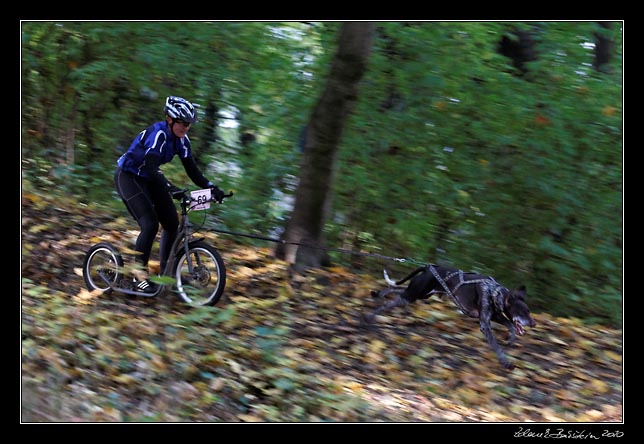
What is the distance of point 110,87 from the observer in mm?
11789

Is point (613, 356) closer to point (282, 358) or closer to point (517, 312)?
point (517, 312)

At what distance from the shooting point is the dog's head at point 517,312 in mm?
7742

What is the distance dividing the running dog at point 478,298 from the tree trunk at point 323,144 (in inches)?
69.0

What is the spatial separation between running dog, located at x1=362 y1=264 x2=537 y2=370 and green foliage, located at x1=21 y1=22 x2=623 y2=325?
2.29m

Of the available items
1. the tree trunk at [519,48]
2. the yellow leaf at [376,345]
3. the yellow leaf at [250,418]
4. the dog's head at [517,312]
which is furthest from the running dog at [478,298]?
the tree trunk at [519,48]

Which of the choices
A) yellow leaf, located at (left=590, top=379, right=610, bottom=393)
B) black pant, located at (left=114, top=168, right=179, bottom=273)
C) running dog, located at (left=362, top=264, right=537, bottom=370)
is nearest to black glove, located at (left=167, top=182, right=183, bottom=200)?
black pant, located at (left=114, top=168, right=179, bottom=273)

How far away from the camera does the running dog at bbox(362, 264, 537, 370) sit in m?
7.80

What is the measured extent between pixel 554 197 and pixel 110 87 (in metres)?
7.00

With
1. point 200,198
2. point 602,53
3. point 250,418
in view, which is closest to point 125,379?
point 250,418

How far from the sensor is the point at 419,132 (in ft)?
33.4

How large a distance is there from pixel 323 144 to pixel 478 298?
9.41ft

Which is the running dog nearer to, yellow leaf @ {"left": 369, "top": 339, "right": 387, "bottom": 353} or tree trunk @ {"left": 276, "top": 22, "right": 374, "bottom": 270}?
yellow leaf @ {"left": 369, "top": 339, "right": 387, "bottom": 353}

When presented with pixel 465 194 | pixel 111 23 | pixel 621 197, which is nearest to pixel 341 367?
pixel 465 194

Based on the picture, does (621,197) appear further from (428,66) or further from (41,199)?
(41,199)
